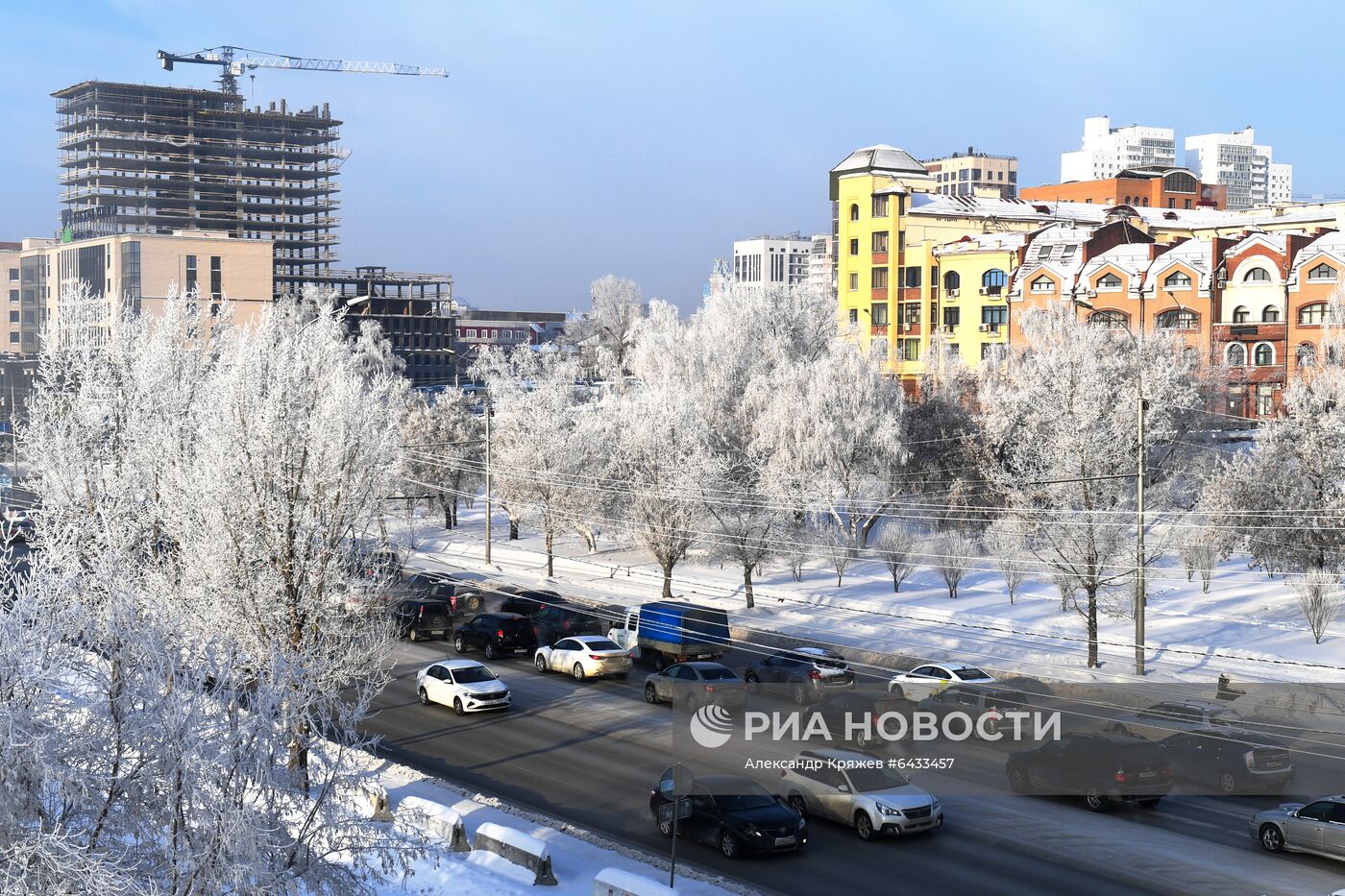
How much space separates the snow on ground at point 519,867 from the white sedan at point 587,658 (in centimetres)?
1057

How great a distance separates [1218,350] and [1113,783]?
48.2 meters

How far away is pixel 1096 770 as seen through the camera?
21.8m

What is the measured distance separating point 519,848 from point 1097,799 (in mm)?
10572

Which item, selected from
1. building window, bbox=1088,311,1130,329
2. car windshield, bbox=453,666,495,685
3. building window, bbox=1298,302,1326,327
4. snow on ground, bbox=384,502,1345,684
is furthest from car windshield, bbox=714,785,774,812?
building window, bbox=1298,302,1326,327

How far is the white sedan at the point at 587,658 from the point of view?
32522 mm

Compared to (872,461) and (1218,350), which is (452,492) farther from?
(1218,350)

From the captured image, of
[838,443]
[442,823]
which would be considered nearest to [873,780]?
[442,823]

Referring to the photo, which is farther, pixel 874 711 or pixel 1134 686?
pixel 1134 686

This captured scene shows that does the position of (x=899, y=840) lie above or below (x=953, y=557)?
below

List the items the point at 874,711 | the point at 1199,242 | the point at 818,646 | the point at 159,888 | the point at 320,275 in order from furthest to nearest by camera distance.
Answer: the point at 320,275
the point at 1199,242
the point at 818,646
the point at 874,711
the point at 159,888

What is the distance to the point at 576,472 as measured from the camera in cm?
5103

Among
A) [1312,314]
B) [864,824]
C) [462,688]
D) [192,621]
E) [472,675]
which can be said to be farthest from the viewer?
[1312,314]

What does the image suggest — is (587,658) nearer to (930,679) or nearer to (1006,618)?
(930,679)

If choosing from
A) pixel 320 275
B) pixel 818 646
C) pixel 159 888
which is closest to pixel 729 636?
pixel 818 646
